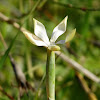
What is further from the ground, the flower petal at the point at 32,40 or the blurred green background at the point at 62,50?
the flower petal at the point at 32,40

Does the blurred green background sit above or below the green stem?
below

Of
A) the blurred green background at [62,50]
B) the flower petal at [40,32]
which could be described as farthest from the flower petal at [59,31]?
the blurred green background at [62,50]

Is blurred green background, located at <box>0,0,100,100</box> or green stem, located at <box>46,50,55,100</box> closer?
green stem, located at <box>46,50,55,100</box>

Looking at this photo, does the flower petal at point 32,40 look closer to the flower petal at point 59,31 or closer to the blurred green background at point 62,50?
the flower petal at point 59,31

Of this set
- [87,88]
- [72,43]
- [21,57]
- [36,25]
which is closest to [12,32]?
[21,57]

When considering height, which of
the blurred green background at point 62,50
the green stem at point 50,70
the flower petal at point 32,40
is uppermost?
the flower petal at point 32,40

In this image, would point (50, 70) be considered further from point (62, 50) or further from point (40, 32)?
point (62, 50)

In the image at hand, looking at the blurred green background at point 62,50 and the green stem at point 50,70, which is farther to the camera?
the blurred green background at point 62,50

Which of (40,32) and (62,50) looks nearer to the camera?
(40,32)

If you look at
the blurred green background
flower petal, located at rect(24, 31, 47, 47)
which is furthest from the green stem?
the blurred green background

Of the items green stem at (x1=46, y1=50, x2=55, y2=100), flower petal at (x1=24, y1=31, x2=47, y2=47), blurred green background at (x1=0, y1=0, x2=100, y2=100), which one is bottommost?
blurred green background at (x1=0, y1=0, x2=100, y2=100)

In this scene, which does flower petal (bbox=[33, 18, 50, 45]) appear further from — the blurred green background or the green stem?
the blurred green background

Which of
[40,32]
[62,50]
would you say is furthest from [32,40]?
[62,50]

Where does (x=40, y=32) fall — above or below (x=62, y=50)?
above
